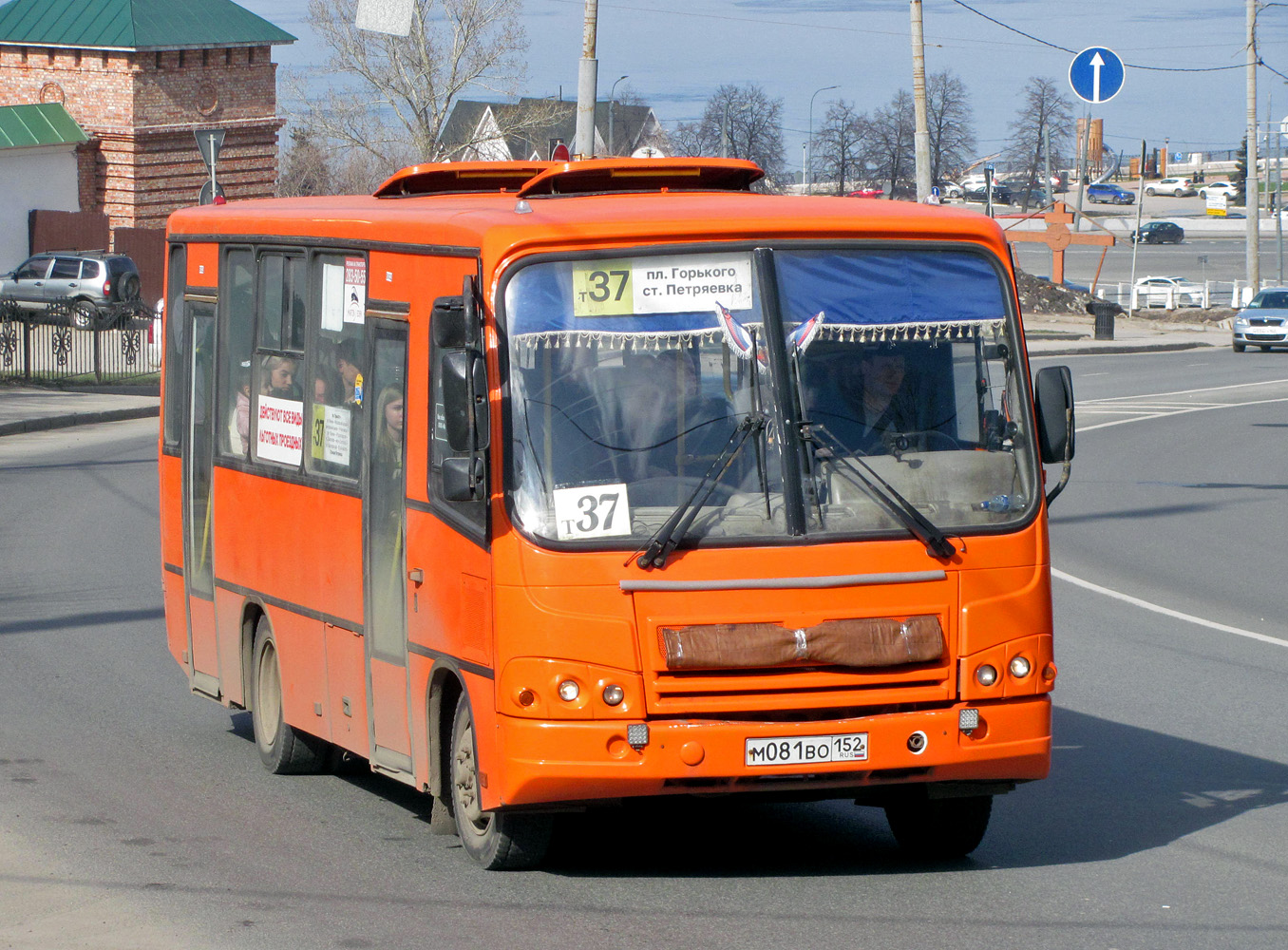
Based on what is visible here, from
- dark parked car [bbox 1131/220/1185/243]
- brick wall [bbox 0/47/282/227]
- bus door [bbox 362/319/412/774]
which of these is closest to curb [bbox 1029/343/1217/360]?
brick wall [bbox 0/47/282/227]

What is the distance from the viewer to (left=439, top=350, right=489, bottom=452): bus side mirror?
5988mm

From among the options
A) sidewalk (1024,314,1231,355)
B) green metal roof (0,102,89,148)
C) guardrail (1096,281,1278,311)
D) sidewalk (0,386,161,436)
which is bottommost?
sidewalk (0,386,161,436)

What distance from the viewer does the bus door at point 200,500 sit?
914 centimetres

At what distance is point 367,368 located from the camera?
7.39m

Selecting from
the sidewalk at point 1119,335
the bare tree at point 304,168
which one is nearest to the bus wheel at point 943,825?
the sidewalk at point 1119,335

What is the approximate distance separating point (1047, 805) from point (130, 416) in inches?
966

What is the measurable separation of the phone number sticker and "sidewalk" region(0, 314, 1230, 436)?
67.9 ft

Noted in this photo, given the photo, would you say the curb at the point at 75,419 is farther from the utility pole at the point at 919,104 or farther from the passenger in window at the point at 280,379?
the passenger in window at the point at 280,379

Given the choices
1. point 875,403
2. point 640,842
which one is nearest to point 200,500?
point 640,842

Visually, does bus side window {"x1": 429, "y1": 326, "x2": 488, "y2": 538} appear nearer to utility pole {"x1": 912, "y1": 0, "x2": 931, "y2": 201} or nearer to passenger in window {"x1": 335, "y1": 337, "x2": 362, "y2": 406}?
passenger in window {"x1": 335, "y1": 337, "x2": 362, "y2": 406}

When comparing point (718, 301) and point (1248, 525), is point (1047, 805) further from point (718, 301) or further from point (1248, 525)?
point (1248, 525)

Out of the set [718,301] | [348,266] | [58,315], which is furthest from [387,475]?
[58,315]

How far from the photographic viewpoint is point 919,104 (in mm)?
36344

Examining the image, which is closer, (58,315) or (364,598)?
(364,598)
